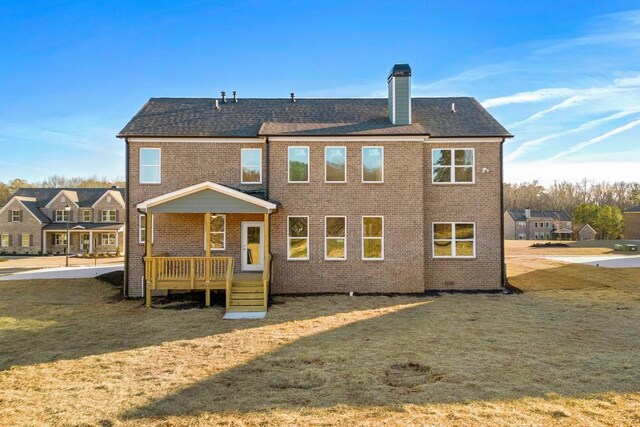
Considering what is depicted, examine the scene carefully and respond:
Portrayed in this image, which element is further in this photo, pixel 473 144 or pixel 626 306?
pixel 473 144

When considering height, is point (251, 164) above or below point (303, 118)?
below

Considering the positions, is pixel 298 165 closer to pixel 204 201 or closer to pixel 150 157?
pixel 204 201

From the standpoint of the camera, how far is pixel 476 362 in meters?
7.96

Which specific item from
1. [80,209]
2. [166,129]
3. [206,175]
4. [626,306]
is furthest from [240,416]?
[80,209]

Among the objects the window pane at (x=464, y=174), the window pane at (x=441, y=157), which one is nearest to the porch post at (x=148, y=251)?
the window pane at (x=441, y=157)

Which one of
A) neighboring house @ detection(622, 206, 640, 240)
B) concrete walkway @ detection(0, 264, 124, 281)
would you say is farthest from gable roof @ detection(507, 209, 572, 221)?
concrete walkway @ detection(0, 264, 124, 281)

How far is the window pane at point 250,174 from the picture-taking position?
16516mm

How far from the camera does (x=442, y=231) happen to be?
16703mm

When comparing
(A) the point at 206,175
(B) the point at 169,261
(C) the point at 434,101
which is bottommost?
(B) the point at 169,261

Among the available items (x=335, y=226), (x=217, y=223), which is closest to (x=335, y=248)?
(x=335, y=226)

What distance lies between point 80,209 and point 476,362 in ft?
171

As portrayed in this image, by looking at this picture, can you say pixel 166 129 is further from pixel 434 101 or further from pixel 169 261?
pixel 434 101

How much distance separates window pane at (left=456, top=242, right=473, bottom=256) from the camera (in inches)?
653

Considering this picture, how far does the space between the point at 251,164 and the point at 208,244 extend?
14.1 ft
